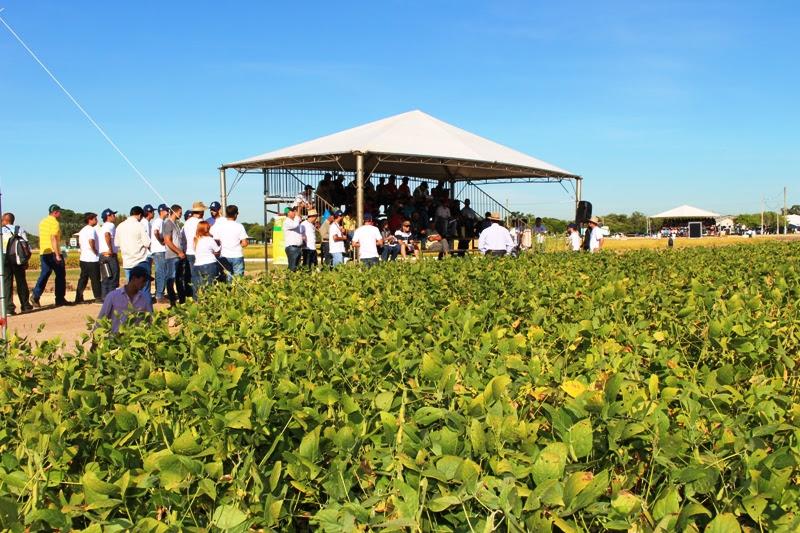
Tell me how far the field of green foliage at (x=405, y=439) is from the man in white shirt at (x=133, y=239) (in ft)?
27.1

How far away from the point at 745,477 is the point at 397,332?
6.57 feet

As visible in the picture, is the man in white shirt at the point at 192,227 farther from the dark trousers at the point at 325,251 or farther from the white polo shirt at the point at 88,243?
the dark trousers at the point at 325,251

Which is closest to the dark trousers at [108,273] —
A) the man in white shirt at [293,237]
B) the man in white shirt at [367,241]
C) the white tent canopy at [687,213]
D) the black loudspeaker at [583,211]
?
the man in white shirt at [293,237]

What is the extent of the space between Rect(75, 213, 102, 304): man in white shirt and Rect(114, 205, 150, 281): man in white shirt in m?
1.33

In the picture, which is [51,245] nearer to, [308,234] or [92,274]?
[92,274]

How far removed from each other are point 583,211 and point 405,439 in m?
20.2

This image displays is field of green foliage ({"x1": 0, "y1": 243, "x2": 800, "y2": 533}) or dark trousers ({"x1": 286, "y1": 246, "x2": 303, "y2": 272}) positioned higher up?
dark trousers ({"x1": 286, "y1": 246, "x2": 303, "y2": 272})

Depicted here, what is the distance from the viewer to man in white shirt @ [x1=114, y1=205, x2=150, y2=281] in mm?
11320

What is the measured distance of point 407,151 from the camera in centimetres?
1750

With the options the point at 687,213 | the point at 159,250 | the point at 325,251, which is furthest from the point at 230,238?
the point at 687,213

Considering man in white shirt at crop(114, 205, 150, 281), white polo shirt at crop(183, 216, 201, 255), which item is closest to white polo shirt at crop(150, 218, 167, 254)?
white polo shirt at crop(183, 216, 201, 255)

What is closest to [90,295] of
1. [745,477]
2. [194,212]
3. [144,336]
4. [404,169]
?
[194,212]

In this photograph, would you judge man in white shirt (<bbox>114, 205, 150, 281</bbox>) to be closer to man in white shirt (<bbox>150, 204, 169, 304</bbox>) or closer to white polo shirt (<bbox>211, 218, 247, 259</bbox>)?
man in white shirt (<bbox>150, 204, 169, 304</bbox>)

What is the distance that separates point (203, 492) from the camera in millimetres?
1712
